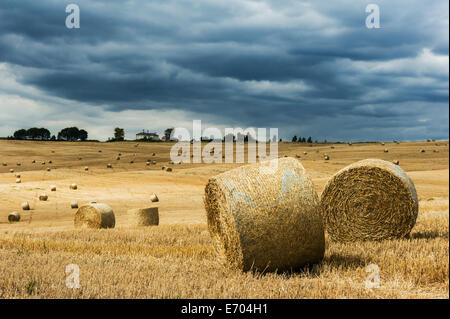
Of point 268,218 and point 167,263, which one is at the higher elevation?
point 268,218

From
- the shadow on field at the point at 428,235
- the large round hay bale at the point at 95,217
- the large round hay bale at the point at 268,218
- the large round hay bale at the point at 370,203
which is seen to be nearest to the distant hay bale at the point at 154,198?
the large round hay bale at the point at 95,217

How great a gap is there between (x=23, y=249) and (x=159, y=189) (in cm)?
2069

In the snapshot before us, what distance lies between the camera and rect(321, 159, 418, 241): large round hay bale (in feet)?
36.4

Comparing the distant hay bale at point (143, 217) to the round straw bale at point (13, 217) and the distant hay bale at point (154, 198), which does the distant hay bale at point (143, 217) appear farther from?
the distant hay bale at point (154, 198)

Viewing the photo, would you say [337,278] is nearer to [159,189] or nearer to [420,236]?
[420,236]

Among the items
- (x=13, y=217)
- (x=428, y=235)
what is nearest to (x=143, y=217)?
(x=13, y=217)

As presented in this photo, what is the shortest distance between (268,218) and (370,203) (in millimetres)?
5139

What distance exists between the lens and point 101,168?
3391 centimetres

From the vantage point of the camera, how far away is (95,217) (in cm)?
1731

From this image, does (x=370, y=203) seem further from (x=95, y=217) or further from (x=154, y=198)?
(x=154, y=198)

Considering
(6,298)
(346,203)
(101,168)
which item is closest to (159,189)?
(101,168)

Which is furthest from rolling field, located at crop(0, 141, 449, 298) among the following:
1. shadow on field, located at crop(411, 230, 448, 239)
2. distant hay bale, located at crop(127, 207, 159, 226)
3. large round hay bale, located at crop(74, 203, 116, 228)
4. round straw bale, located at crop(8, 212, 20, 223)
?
distant hay bale, located at crop(127, 207, 159, 226)

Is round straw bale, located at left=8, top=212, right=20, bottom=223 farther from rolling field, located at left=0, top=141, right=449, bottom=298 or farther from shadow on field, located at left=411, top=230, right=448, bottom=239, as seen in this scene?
shadow on field, located at left=411, top=230, right=448, bottom=239
